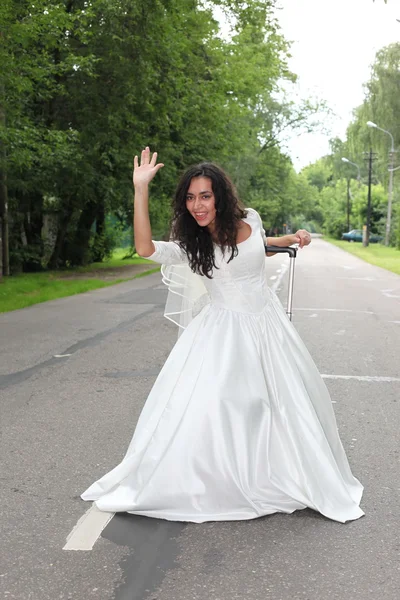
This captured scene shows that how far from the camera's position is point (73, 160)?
2019 cm

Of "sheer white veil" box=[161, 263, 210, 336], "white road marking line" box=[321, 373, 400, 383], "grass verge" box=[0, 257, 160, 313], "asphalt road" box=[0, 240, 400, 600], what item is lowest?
"grass verge" box=[0, 257, 160, 313]

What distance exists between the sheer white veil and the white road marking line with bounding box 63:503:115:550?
106 cm

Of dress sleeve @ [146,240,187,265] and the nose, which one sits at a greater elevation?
the nose

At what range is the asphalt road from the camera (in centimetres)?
303

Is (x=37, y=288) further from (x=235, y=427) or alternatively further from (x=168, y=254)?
(x=235, y=427)

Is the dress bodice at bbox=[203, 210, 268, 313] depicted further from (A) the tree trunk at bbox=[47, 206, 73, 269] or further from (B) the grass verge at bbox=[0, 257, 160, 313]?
(A) the tree trunk at bbox=[47, 206, 73, 269]

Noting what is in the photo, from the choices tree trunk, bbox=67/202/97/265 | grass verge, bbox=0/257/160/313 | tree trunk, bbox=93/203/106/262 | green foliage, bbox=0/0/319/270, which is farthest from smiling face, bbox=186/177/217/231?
tree trunk, bbox=93/203/106/262

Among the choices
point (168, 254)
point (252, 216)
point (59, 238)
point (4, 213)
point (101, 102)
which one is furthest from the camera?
point (59, 238)

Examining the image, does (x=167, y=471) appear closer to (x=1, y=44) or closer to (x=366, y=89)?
(x=1, y=44)

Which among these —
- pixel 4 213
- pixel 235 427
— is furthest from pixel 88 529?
pixel 4 213

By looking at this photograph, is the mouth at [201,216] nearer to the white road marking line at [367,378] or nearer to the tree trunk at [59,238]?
the white road marking line at [367,378]

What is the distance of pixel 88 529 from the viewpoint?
3.56m

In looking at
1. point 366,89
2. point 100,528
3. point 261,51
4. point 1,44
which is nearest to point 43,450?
point 100,528

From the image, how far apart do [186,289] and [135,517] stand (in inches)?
49.0
